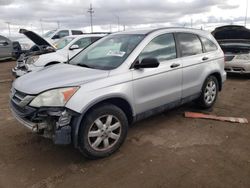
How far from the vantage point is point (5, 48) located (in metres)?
16.6

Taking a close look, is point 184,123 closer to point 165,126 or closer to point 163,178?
point 165,126

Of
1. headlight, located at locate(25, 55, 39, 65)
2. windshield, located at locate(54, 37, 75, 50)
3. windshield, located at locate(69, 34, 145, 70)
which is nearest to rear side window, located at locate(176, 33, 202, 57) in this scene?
windshield, located at locate(69, 34, 145, 70)

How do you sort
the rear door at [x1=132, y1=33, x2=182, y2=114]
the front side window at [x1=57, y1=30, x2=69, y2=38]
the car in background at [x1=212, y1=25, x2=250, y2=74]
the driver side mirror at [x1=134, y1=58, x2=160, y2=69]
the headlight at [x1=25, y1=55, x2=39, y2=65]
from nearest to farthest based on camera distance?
the driver side mirror at [x1=134, y1=58, x2=160, y2=69], the rear door at [x1=132, y1=33, x2=182, y2=114], the headlight at [x1=25, y1=55, x2=39, y2=65], the car in background at [x1=212, y1=25, x2=250, y2=74], the front side window at [x1=57, y1=30, x2=69, y2=38]

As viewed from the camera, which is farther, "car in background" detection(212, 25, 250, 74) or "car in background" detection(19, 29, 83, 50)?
"car in background" detection(19, 29, 83, 50)

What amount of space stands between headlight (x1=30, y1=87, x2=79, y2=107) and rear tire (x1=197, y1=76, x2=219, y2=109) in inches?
116

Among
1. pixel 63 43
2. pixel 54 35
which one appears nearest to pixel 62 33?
pixel 54 35

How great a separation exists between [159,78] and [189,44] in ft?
3.94

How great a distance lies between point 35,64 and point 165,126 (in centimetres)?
505

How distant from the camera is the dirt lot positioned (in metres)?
3.19

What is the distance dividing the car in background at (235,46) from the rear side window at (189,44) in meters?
4.18

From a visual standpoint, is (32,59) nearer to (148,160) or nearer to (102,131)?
(102,131)

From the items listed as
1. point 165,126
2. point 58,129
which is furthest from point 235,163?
point 58,129

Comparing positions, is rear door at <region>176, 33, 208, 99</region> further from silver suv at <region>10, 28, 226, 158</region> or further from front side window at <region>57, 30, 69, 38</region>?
front side window at <region>57, 30, 69, 38</region>

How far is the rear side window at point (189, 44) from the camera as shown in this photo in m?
4.87
